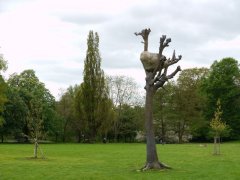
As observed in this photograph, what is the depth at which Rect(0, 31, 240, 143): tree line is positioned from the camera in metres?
71.7

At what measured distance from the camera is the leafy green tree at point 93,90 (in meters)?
71.6

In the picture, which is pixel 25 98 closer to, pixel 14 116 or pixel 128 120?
pixel 14 116

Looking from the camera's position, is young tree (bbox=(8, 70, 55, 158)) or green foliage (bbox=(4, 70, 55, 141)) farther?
young tree (bbox=(8, 70, 55, 158))

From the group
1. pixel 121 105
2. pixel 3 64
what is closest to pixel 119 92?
pixel 121 105

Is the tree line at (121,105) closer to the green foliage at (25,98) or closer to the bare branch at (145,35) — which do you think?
the green foliage at (25,98)

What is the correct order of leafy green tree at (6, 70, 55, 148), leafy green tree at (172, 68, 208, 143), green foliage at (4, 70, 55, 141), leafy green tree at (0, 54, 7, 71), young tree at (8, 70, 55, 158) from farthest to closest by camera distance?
young tree at (8, 70, 55, 158), leafy green tree at (6, 70, 55, 148), leafy green tree at (172, 68, 208, 143), green foliage at (4, 70, 55, 141), leafy green tree at (0, 54, 7, 71)

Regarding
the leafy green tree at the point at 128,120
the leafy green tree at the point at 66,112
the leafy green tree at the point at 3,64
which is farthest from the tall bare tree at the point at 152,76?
the leafy green tree at the point at 128,120

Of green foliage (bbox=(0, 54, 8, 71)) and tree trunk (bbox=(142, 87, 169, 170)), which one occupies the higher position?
green foliage (bbox=(0, 54, 8, 71))

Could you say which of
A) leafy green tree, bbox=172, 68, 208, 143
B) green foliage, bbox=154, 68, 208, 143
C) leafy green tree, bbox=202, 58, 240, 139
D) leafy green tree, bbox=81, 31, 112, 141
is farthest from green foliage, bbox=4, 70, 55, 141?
leafy green tree, bbox=202, 58, 240, 139

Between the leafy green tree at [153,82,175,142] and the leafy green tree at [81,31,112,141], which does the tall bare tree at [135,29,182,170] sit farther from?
the leafy green tree at [153,82,175,142]

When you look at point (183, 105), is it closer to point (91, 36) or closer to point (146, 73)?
point (91, 36)

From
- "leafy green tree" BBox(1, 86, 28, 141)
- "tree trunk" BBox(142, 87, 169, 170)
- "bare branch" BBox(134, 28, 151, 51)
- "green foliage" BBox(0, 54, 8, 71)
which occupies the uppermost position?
"green foliage" BBox(0, 54, 8, 71)

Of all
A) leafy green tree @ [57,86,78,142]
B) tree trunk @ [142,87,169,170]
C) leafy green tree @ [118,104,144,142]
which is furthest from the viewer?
leafy green tree @ [118,104,144,142]

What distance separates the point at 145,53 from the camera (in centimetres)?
2203
